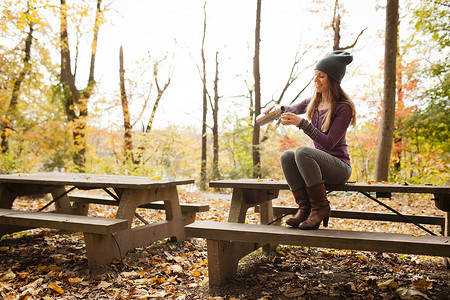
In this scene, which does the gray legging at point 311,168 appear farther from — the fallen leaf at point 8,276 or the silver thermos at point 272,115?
the fallen leaf at point 8,276

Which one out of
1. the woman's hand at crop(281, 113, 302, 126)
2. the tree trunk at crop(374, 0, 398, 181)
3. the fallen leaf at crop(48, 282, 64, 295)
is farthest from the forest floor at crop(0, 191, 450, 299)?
the tree trunk at crop(374, 0, 398, 181)

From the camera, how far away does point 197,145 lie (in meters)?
23.7

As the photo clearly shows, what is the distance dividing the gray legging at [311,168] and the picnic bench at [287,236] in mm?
119

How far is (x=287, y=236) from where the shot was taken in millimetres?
2061

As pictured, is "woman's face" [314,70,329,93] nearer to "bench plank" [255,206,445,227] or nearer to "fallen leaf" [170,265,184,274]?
"bench plank" [255,206,445,227]

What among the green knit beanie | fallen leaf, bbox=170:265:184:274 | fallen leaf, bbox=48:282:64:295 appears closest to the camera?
fallen leaf, bbox=48:282:64:295

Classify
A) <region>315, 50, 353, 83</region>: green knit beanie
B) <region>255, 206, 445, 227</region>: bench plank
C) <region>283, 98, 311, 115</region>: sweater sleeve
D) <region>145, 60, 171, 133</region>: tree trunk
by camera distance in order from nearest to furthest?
1. <region>315, 50, 353, 83</region>: green knit beanie
2. <region>283, 98, 311, 115</region>: sweater sleeve
3. <region>255, 206, 445, 227</region>: bench plank
4. <region>145, 60, 171, 133</region>: tree trunk

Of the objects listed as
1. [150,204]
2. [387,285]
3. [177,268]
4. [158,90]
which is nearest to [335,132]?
[387,285]

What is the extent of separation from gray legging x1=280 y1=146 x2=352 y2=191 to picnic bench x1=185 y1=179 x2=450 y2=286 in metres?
0.12

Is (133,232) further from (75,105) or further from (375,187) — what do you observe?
(75,105)

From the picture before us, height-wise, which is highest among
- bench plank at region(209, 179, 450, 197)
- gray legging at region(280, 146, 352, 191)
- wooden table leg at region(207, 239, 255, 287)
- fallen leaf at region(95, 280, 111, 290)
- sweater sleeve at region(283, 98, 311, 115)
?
sweater sleeve at region(283, 98, 311, 115)

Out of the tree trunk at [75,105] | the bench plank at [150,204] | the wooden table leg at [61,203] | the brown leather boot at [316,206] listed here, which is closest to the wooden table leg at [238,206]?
the brown leather boot at [316,206]

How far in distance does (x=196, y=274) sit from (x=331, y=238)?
4.43 feet

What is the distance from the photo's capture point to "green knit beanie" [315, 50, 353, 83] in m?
2.49
